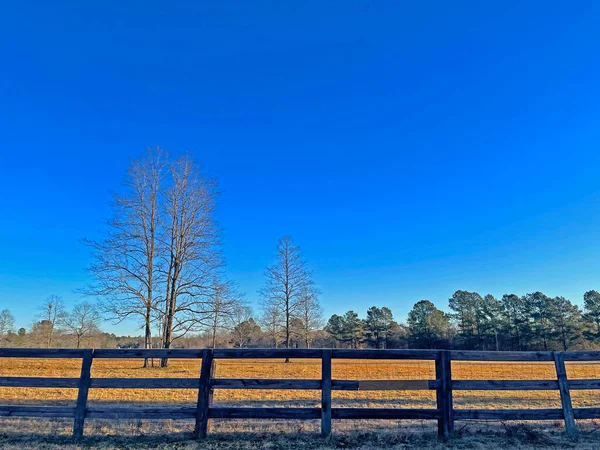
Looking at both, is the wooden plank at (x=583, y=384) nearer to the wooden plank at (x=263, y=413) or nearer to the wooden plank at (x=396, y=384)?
the wooden plank at (x=396, y=384)

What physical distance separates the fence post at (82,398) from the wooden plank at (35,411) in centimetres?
13

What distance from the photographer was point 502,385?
614cm

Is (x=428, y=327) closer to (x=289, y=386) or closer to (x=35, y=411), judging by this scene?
(x=289, y=386)

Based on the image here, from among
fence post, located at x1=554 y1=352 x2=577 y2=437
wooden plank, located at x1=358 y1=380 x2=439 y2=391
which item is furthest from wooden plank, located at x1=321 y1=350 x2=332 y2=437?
fence post, located at x1=554 y1=352 x2=577 y2=437

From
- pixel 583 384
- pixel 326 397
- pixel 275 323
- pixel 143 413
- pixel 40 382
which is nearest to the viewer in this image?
pixel 143 413

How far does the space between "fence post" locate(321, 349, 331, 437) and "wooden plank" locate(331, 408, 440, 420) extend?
0.37 ft

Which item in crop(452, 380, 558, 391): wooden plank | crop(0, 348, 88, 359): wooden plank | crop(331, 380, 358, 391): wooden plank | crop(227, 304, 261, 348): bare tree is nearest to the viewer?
crop(331, 380, 358, 391): wooden plank

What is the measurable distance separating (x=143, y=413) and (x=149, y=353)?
3.11ft

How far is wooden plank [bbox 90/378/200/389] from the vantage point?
19.2 ft

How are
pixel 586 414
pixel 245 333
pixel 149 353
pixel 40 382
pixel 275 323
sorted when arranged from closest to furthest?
pixel 40 382, pixel 586 414, pixel 149 353, pixel 275 323, pixel 245 333

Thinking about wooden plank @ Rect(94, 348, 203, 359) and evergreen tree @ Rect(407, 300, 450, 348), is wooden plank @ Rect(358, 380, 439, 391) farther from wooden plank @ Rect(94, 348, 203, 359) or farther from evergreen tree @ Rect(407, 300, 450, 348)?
evergreen tree @ Rect(407, 300, 450, 348)

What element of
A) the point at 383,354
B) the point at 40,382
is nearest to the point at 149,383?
the point at 40,382

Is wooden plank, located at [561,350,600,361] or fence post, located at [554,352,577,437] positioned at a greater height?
wooden plank, located at [561,350,600,361]

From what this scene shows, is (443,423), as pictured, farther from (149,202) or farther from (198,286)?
(149,202)
